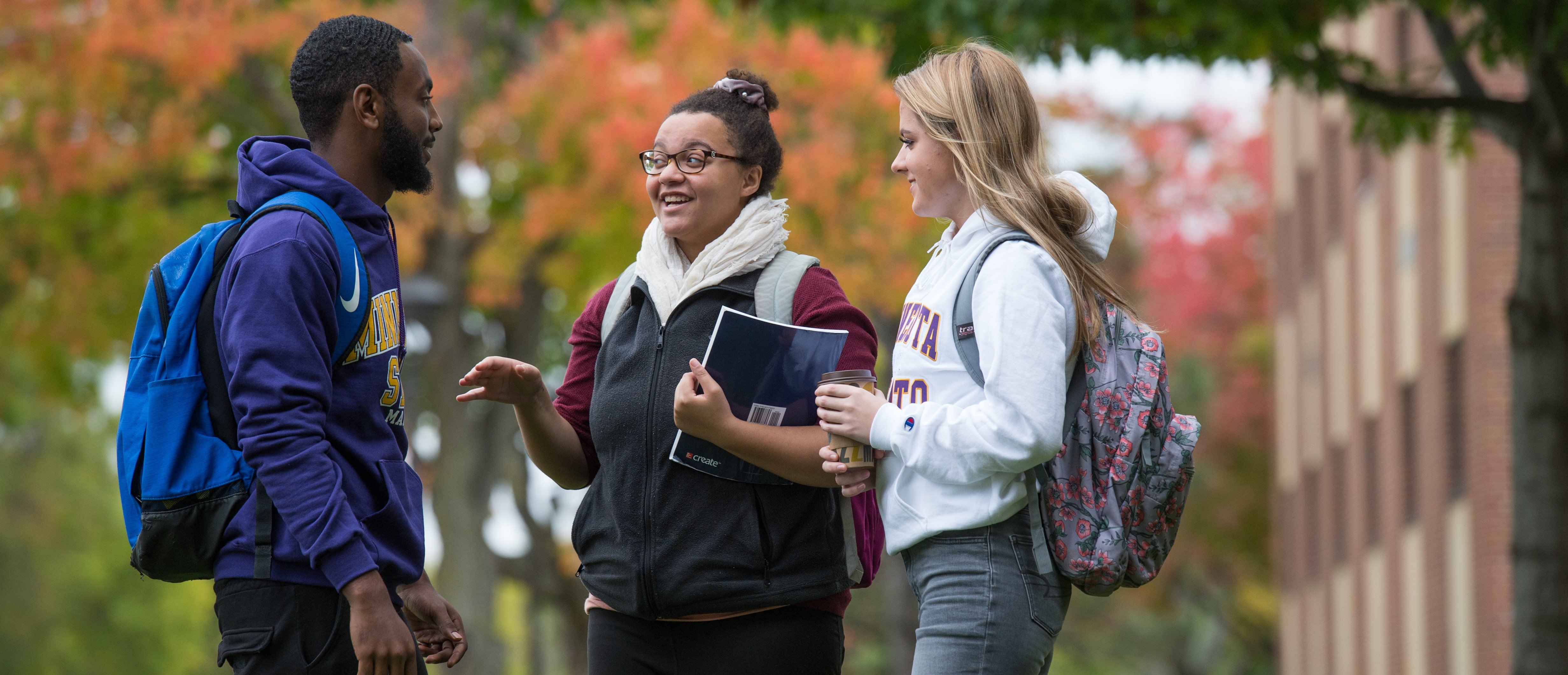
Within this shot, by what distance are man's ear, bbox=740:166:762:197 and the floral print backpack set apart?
764 mm

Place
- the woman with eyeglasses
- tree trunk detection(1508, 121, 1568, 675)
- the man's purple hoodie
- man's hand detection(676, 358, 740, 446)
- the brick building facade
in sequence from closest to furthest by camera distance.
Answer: the man's purple hoodie < man's hand detection(676, 358, 740, 446) < the woman with eyeglasses < tree trunk detection(1508, 121, 1568, 675) < the brick building facade

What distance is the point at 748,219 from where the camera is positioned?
3850mm

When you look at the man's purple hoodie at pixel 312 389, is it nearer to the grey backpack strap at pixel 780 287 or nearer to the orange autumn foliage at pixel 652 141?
the grey backpack strap at pixel 780 287

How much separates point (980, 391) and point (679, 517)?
0.79 meters

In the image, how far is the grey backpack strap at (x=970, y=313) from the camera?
11.0 feet

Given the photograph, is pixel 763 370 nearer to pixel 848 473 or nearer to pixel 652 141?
pixel 848 473

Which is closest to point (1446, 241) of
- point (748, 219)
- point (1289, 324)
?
point (1289, 324)

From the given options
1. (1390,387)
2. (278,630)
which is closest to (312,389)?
(278,630)

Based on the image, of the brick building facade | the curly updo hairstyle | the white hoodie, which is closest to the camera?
the white hoodie

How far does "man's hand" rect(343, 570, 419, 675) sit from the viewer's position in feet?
9.92

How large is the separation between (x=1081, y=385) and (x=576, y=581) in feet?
64.8

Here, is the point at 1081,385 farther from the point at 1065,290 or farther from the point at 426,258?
the point at 426,258

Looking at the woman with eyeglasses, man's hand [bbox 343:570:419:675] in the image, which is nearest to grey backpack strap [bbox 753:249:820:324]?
the woman with eyeglasses

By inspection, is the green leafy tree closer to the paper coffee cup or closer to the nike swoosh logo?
the paper coffee cup
